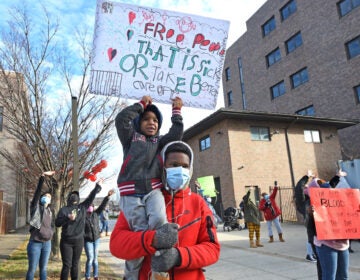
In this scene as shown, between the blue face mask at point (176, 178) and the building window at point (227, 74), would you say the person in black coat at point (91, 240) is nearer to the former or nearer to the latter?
the blue face mask at point (176, 178)

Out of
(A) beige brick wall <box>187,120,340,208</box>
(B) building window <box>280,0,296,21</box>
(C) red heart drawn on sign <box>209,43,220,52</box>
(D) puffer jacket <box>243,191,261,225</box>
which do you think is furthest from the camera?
(B) building window <box>280,0,296,21</box>

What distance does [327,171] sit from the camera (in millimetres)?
24562

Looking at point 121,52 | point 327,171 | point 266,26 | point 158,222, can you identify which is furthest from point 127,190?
point 266,26

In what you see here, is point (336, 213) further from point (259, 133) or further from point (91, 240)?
point (259, 133)

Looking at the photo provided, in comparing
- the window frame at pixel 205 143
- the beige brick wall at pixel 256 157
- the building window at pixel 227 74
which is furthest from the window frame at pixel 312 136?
the building window at pixel 227 74

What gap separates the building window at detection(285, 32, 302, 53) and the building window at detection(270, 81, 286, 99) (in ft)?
11.0

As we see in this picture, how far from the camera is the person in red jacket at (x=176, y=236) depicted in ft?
6.57

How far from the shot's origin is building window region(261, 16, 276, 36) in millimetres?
33625

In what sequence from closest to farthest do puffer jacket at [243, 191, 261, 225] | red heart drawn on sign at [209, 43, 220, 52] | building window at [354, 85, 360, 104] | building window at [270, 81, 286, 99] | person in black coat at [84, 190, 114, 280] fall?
1. red heart drawn on sign at [209, 43, 220, 52]
2. person in black coat at [84, 190, 114, 280]
3. puffer jacket at [243, 191, 261, 225]
4. building window at [354, 85, 360, 104]
5. building window at [270, 81, 286, 99]

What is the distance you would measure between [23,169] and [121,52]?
9671 millimetres

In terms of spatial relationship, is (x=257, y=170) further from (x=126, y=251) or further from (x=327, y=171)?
(x=126, y=251)

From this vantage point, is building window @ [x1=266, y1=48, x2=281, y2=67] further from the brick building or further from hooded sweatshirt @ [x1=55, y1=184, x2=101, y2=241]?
hooded sweatshirt @ [x1=55, y1=184, x2=101, y2=241]

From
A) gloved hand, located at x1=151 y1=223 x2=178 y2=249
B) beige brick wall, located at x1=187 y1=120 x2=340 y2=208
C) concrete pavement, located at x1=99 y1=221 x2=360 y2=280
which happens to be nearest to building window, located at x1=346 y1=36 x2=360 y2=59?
beige brick wall, located at x1=187 y1=120 x2=340 y2=208

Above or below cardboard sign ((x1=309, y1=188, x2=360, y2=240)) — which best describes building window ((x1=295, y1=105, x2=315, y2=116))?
above
